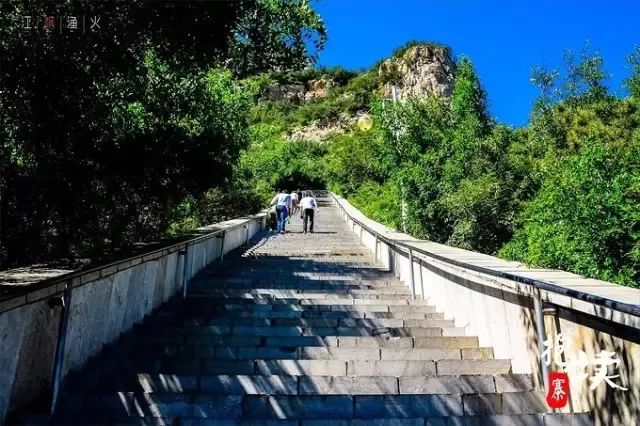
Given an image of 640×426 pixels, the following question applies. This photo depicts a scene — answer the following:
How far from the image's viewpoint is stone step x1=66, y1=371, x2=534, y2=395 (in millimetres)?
4332

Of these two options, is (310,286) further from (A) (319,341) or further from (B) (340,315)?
(A) (319,341)

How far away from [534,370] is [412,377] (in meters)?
0.97

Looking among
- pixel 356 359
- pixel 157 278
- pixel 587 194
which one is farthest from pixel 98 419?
pixel 587 194

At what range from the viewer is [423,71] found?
297 feet

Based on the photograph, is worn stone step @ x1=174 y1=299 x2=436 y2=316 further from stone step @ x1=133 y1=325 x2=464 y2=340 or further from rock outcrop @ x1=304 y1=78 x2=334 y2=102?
rock outcrop @ x1=304 y1=78 x2=334 y2=102

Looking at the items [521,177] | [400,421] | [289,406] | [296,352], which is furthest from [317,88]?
[400,421]

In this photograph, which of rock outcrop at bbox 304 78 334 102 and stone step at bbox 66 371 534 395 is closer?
stone step at bbox 66 371 534 395

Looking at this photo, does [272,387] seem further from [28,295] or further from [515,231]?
[515,231]

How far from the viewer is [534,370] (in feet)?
14.3

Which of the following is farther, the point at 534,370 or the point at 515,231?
the point at 515,231

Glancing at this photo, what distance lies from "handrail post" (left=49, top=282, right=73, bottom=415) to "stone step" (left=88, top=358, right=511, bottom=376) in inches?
27.8

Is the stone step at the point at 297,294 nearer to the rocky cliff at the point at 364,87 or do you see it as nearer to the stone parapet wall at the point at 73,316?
the stone parapet wall at the point at 73,316

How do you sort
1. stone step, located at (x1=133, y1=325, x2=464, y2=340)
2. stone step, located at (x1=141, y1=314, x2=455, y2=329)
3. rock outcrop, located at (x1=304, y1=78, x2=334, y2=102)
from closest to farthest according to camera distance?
stone step, located at (x1=133, y1=325, x2=464, y2=340) → stone step, located at (x1=141, y1=314, x2=455, y2=329) → rock outcrop, located at (x1=304, y1=78, x2=334, y2=102)

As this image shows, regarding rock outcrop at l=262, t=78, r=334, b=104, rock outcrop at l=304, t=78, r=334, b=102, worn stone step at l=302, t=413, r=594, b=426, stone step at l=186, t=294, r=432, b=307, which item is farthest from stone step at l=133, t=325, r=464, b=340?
rock outcrop at l=304, t=78, r=334, b=102
